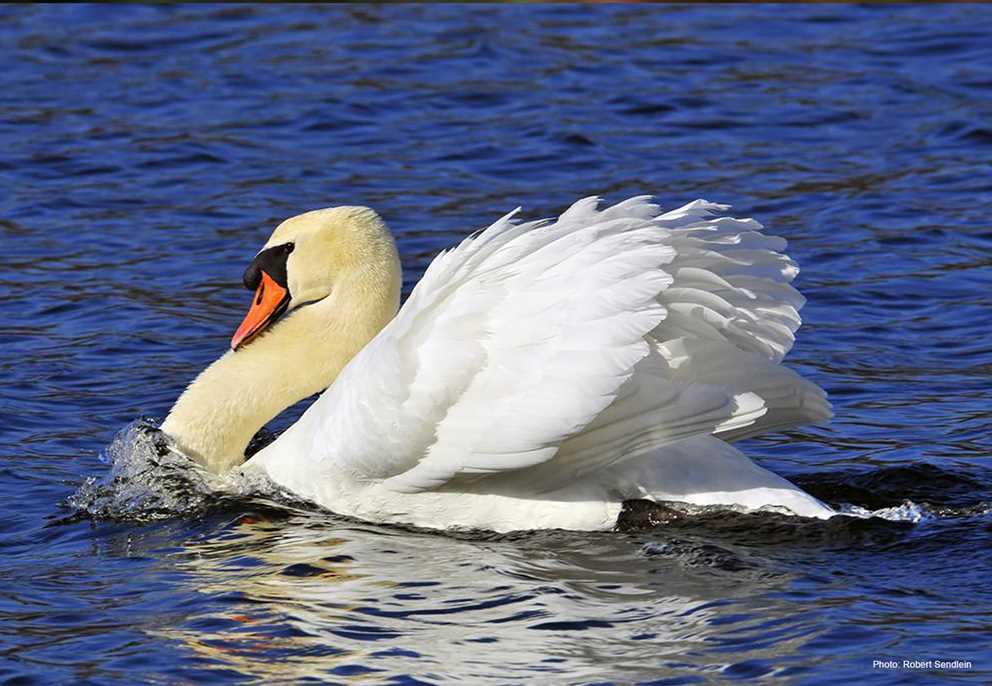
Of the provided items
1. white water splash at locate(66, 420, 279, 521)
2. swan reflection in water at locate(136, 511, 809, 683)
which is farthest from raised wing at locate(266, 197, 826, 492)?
white water splash at locate(66, 420, 279, 521)

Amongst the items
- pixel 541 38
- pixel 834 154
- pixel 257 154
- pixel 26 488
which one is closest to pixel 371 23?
pixel 541 38

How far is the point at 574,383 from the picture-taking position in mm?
6715

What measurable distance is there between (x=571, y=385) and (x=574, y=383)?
1cm

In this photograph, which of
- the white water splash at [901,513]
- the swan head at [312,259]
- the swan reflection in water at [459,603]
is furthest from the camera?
the swan head at [312,259]

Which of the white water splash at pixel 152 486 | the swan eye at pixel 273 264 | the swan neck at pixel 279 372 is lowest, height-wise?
the white water splash at pixel 152 486

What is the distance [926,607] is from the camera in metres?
6.45

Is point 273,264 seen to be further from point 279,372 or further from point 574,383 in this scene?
point 574,383

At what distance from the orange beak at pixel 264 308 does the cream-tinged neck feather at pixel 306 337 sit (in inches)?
2.6

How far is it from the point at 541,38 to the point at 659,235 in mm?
9766

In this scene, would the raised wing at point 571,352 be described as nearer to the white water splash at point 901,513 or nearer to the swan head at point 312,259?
the white water splash at point 901,513

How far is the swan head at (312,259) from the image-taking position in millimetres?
8195

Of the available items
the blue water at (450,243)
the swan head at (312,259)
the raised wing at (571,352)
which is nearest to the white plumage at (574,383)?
the raised wing at (571,352)

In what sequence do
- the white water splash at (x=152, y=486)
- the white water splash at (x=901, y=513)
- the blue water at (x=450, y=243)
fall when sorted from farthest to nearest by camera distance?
1. the white water splash at (x=152, y=486)
2. the white water splash at (x=901, y=513)
3. the blue water at (x=450, y=243)

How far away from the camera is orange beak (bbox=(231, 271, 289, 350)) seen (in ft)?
27.5
